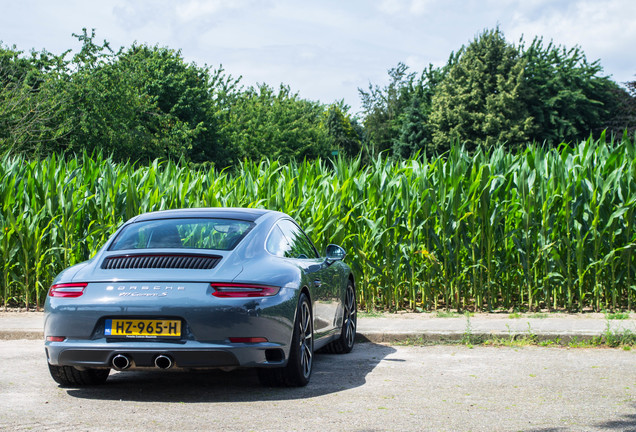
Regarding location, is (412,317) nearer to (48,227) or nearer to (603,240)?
(603,240)

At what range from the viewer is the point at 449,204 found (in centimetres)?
1095

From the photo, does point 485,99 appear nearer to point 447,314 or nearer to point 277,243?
point 447,314

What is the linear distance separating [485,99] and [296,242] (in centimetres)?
5219

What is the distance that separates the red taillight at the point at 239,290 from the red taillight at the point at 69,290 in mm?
1019

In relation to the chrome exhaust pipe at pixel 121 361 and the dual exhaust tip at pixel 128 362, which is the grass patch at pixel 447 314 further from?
the chrome exhaust pipe at pixel 121 361

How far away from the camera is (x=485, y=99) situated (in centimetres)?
5712

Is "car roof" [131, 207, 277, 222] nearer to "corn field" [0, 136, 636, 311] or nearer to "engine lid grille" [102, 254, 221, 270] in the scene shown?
"engine lid grille" [102, 254, 221, 270]

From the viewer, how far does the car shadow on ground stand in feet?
19.4

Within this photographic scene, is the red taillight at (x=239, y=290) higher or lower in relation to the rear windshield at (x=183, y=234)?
lower

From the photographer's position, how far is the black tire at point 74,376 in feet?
20.3

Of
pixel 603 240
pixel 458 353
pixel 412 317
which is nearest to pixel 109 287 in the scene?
pixel 458 353

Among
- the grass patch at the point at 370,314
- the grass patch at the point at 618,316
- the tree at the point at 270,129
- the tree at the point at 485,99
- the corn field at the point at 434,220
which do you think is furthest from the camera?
the tree at the point at 270,129

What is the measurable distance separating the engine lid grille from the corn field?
5.52 m

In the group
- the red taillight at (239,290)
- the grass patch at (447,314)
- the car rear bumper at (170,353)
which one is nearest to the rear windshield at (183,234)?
the red taillight at (239,290)
